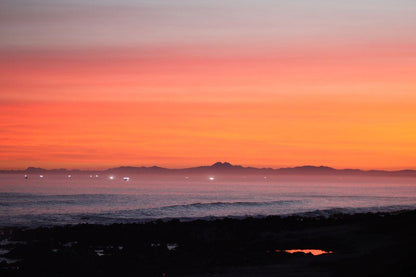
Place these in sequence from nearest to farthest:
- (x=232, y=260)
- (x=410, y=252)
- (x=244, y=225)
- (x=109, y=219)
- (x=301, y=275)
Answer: (x=301, y=275)
(x=410, y=252)
(x=232, y=260)
(x=244, y=225)
(x=109, y=219)

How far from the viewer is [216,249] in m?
26.4

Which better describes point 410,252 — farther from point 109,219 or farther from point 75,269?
point 109,219

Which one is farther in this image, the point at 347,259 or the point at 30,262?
the point at 30,262

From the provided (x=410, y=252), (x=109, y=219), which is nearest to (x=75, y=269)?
(x=410, y=252)

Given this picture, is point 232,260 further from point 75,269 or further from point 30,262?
point 30,262

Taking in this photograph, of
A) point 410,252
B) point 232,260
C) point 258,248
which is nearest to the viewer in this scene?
point 410,252

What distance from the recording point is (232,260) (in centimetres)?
2281

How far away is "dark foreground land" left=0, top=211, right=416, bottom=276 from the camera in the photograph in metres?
20.2

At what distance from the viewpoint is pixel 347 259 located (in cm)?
2139

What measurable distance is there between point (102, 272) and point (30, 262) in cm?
436

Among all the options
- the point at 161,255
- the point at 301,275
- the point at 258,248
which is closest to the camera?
the point at 301,275

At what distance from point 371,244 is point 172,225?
16.1m

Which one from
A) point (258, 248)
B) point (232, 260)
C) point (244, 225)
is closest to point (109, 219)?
point (244, 225)

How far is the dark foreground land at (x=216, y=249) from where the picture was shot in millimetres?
20172
